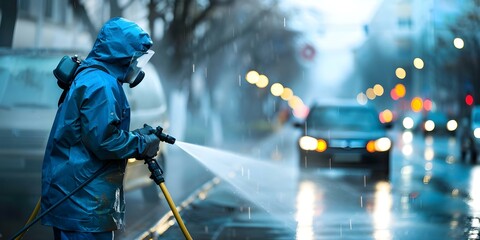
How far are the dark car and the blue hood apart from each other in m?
14.4

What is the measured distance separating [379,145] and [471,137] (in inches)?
338

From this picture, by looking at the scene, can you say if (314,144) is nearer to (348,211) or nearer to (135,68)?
(348,211)

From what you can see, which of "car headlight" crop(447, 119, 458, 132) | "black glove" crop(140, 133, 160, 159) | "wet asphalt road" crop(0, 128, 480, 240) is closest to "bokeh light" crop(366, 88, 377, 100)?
"car headlight" crop(447, 119, 458, 132)

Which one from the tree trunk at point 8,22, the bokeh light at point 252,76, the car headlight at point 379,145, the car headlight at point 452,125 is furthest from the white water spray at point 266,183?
the bokeh light at point 252,76

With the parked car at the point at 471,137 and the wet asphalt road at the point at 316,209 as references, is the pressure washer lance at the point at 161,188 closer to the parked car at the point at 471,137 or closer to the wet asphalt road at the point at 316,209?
the wet asphalt road at the point at 316,209

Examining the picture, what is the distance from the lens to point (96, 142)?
15.3 ft

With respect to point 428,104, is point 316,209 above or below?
below

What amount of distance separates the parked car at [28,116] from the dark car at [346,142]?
7.43 metres

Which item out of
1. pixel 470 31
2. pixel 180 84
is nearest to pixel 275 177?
pixel 180 84

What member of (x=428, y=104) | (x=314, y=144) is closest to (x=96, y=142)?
(x=314, y=144)

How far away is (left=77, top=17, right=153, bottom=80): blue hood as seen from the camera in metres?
4.85

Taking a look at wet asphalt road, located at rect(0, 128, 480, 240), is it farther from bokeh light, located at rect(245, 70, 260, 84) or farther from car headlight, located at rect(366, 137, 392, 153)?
bokeh light, located at rect(245, 70, 260, 84)

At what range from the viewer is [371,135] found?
1945 cm

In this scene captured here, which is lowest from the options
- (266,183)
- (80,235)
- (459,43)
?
(80,235)
